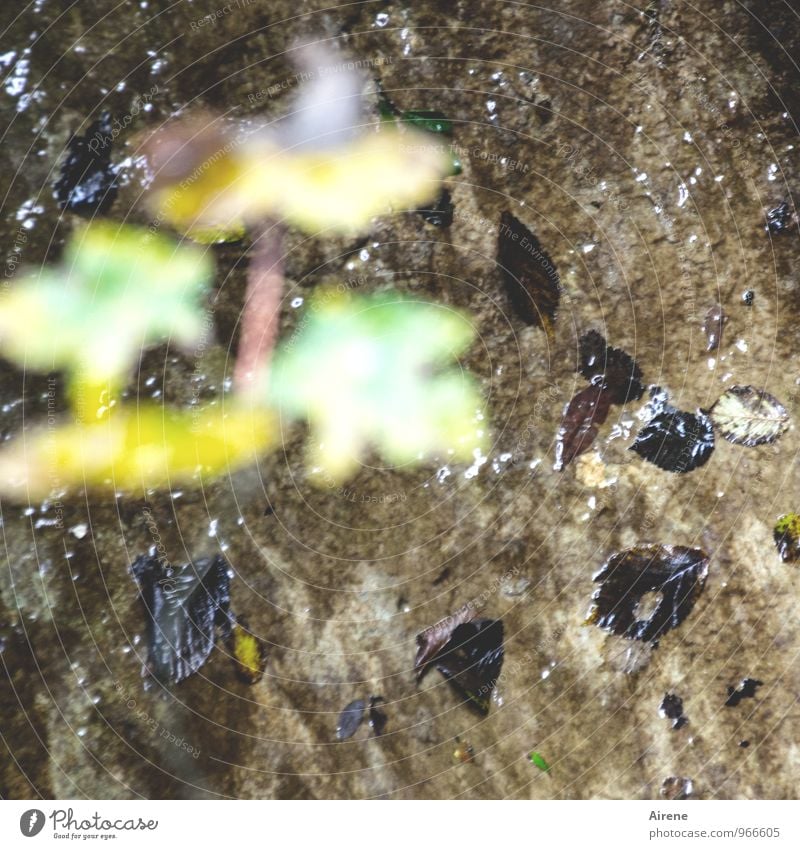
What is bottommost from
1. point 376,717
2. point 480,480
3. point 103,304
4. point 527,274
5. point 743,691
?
point 743,691

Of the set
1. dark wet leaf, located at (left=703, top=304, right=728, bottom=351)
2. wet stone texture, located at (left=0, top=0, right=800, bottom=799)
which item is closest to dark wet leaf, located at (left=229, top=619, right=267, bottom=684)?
wet stone texture, located at (left=0, top=0, right=800, bottom=799)

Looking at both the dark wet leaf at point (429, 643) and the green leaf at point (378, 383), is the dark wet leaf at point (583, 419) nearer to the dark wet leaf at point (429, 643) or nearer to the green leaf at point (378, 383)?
the green leaf at point (378, 383)

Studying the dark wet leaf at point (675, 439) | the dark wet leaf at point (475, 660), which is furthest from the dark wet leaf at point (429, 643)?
the dark wet leaf at point (675, 439)

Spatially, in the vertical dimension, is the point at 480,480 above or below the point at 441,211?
below

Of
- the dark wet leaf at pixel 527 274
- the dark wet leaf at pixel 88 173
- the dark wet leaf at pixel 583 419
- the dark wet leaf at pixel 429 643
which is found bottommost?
the dark wet leaf at pixel 429 643
